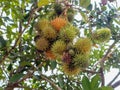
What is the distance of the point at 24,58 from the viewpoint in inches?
71.5

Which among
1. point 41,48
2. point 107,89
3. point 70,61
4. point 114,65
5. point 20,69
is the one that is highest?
point 114,65

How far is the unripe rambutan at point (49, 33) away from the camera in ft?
4.38

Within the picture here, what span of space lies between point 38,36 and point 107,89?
1.53ft

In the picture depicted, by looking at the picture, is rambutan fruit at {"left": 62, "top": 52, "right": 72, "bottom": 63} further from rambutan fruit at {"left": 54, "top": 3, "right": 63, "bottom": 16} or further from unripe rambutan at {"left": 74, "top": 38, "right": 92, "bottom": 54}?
rambutan fruit at {"left": 54, "top": 3, "right": 63, "bottom": 16}

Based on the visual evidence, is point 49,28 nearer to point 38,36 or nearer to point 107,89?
point 38,36

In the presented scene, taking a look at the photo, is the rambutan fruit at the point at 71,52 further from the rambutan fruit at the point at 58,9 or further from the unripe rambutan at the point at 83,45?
the rambutan fruit at the point at 58,9

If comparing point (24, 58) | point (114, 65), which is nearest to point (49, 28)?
point (24, 58)

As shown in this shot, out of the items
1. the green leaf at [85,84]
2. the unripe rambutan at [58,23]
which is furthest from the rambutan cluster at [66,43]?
the green leaf at [85,84]

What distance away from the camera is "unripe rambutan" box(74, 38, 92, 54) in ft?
4.29

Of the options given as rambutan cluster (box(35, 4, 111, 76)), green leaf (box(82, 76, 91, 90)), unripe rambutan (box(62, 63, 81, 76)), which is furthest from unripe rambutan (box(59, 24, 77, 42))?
green leaf (box(82, 76, 91, 90))

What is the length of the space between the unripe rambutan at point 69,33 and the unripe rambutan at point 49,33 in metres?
0.04

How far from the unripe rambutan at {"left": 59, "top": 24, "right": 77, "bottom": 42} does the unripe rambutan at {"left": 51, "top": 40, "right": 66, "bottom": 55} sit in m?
0.02

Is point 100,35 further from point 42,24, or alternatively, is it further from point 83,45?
point 42,24

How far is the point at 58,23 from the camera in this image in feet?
4.39
